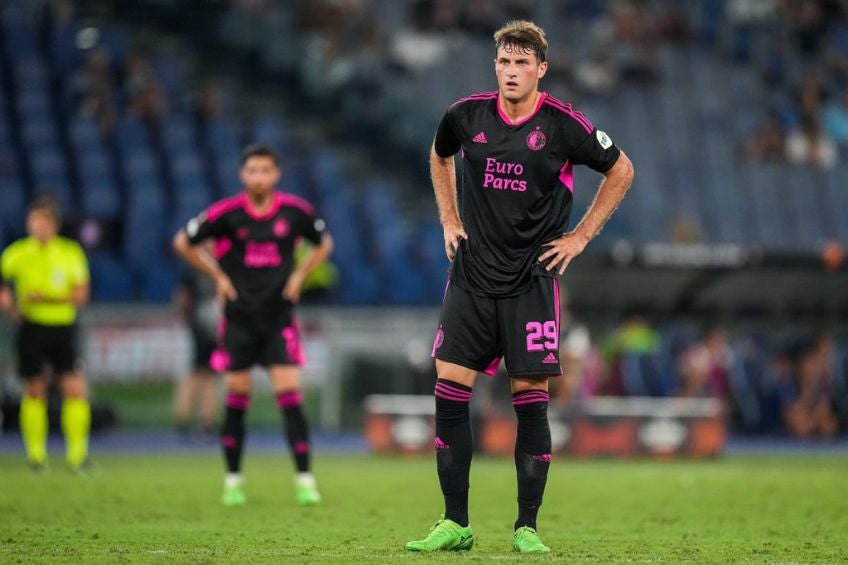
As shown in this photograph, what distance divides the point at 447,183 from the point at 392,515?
2815mm

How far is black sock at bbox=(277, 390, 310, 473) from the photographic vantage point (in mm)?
10016

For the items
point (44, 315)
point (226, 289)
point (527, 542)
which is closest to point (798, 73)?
point (44, 315)

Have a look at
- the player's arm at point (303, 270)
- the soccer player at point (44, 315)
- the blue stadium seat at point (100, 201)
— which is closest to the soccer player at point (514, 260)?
the player's arm at point (303, 270)

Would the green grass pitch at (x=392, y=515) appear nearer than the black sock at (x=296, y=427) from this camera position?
Yes

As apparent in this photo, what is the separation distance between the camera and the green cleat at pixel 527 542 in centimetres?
641

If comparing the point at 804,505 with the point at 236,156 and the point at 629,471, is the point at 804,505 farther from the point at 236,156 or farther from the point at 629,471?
the point at 236,156

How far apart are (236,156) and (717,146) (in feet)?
30.6

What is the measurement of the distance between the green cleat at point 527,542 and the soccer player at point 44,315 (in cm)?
708

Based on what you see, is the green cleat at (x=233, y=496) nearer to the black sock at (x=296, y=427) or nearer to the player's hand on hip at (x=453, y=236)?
the black sock at (x=296, y=427)

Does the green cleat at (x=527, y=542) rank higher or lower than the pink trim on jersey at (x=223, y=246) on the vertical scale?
lower

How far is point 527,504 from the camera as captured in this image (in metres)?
6.60

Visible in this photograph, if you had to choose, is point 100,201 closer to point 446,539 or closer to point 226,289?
point 226,289

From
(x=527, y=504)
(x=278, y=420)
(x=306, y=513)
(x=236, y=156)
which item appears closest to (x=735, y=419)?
(x=278, y=420)

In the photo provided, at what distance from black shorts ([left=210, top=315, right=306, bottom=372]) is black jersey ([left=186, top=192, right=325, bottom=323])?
62mm
